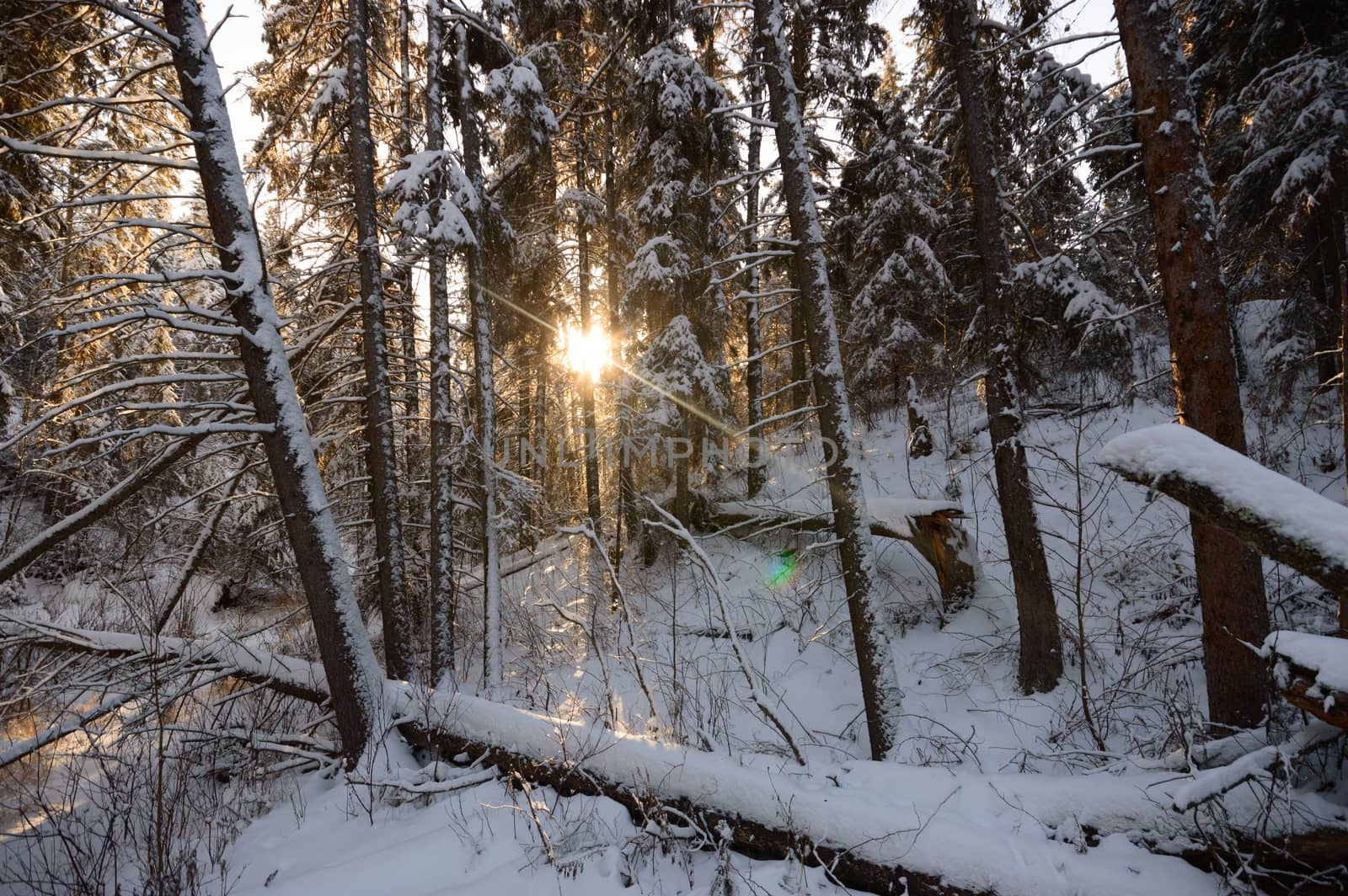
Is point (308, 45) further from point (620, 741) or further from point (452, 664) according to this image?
point (620, 741)

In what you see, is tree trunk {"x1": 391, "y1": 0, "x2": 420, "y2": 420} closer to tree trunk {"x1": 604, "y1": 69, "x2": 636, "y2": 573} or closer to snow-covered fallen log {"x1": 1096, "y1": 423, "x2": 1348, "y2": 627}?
tree trunk {"x1": 604, "y1": 69, "x2": 636, "y2": 573}

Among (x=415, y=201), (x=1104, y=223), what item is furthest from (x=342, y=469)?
(x=1104, y=223)

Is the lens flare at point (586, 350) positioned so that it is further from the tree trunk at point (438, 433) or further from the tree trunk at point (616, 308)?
the tree trunk at point (438, 433)

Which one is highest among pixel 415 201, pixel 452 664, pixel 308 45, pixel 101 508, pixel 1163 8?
pixel 308 45

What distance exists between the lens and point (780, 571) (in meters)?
11.1

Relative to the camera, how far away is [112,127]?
5.75 metres

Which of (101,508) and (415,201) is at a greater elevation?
(415,201)

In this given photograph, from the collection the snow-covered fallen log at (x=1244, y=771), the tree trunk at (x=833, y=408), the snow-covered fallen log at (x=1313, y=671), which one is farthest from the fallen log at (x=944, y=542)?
the snow-covered fallen log at (x=1313, y=671)

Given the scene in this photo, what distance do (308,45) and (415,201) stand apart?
3.58 meters

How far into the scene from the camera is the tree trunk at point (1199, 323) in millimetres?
4324

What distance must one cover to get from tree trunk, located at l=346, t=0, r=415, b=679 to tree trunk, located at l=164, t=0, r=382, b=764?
90.2 inches

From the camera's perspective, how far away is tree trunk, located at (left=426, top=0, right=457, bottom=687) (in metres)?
8.09

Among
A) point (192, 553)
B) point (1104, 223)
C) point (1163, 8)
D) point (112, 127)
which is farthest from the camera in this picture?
point (192, 553)

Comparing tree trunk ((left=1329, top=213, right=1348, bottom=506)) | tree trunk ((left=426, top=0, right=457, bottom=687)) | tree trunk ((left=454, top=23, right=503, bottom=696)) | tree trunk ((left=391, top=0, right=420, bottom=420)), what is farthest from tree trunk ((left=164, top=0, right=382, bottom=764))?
tree trunk ((left=1329, top=213, right=1348, bottom=506))
